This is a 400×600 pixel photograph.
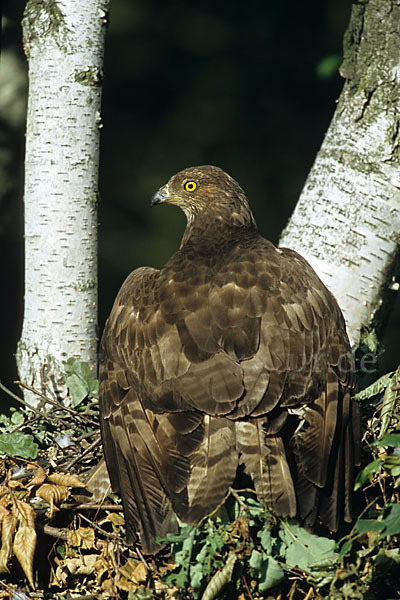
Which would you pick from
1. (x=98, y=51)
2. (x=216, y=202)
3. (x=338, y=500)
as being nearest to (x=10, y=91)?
(x=98, y=51)

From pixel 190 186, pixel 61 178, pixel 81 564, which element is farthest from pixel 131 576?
pixel 190 186

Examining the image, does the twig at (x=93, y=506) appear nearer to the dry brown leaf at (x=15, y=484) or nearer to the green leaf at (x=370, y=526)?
the dry brown leaf at (x=15, y=484)

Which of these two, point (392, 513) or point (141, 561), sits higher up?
point (392, 513)

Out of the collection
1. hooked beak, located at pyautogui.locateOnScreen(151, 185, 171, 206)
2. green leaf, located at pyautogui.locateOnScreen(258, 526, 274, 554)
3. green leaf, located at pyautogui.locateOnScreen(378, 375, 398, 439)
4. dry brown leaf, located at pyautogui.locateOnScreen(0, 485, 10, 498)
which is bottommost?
dry brown leaf, located at pyautogui.locateOnScreen(0, 485, 10, 498)

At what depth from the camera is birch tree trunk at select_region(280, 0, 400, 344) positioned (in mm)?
4430

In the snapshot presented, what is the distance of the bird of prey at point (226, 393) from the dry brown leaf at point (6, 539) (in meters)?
0.44

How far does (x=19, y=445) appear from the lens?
377cm

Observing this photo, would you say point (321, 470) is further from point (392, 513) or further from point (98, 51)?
point (98, 51)

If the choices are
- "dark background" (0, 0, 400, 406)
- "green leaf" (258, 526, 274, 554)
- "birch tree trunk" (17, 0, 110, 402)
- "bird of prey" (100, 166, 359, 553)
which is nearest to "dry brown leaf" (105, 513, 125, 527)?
"bird of prey" (100, 166, 359, 553)

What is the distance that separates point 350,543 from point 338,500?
1.42ft

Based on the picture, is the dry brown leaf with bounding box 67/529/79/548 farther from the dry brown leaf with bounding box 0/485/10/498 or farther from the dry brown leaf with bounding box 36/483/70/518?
the dry brown leaf with bounding box 0/485/10/498

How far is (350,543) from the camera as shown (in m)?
2.78

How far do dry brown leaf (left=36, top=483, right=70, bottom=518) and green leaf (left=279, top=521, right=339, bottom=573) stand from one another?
0.91 m

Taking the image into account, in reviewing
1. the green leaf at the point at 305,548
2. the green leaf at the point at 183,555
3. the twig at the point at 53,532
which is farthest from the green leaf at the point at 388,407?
the twig at the point at 53,532
